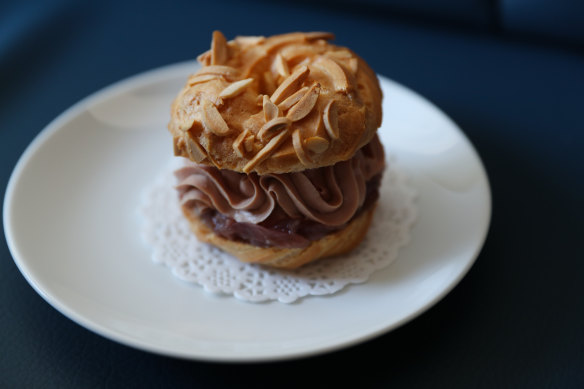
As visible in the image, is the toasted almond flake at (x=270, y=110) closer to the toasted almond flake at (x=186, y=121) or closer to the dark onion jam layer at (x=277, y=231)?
the toasted almond flake at (x=186, y=121)

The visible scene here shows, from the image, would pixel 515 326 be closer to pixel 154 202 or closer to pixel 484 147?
pixel 484 147

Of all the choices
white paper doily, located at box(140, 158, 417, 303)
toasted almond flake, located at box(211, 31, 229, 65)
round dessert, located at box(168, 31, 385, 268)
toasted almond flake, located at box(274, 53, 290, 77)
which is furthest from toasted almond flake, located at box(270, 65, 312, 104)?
white paper doily, located at box(140, 158, 417, 303)

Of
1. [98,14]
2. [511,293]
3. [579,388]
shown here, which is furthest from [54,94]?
[579,388]

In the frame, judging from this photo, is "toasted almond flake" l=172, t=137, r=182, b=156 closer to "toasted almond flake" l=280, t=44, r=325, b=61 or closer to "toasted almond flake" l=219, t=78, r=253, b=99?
"toasted almond flake" l=219, t=78, r=253, b=99

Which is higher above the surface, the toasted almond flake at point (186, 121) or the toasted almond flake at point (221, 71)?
the toasted almond flake at point (221, 71)

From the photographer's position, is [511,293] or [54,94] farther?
[54,94]

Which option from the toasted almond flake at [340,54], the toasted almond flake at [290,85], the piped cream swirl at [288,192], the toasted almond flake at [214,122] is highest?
the toasted almond flake at [340,54]

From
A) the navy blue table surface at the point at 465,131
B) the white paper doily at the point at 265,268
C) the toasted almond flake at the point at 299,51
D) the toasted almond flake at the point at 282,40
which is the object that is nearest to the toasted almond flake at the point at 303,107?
the toasted almond flake at the point at 299,51

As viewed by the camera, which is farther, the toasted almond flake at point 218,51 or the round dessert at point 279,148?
the toasted almond flake at point 218,51
